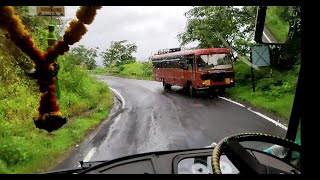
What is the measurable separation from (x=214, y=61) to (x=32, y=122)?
12.8 m

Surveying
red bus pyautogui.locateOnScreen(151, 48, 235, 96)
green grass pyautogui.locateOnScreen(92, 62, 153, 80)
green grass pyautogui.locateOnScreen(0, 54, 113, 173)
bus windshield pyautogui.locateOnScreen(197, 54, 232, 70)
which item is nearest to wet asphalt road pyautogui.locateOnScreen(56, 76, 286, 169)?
green grass pyautogui.locateOnScreen(0, 54, 113, 173)

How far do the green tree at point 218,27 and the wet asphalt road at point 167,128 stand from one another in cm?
365

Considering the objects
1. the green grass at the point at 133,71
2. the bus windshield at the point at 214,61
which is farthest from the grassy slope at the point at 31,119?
the green grass at the point at 133,71

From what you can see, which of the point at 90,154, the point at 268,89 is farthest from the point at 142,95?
the point at 90,154

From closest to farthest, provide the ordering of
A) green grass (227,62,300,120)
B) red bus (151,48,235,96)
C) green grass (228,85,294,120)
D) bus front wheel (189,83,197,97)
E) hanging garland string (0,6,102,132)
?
hanging garland string (0,6,102,132)
green grass (228,85,294,120)
green grass (227,62,300,120)
red bus (151,48,235,96)
bus front wheel (189,83,197,97)

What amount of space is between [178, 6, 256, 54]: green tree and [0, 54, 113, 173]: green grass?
7198 millimetres

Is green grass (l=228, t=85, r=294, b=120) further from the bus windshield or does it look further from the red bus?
the bus windshield

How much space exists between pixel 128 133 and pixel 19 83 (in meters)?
6.17

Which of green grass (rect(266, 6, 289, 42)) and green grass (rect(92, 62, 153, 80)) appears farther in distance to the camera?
green grass (rect(92, 62, 153, 80))

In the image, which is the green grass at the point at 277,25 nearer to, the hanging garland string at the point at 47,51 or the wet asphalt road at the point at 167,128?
the hanging garland string at the point at 47,51

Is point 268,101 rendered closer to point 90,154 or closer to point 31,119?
point 90,154

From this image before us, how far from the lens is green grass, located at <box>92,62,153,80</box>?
43.8 meters

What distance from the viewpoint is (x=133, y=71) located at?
47312mm
